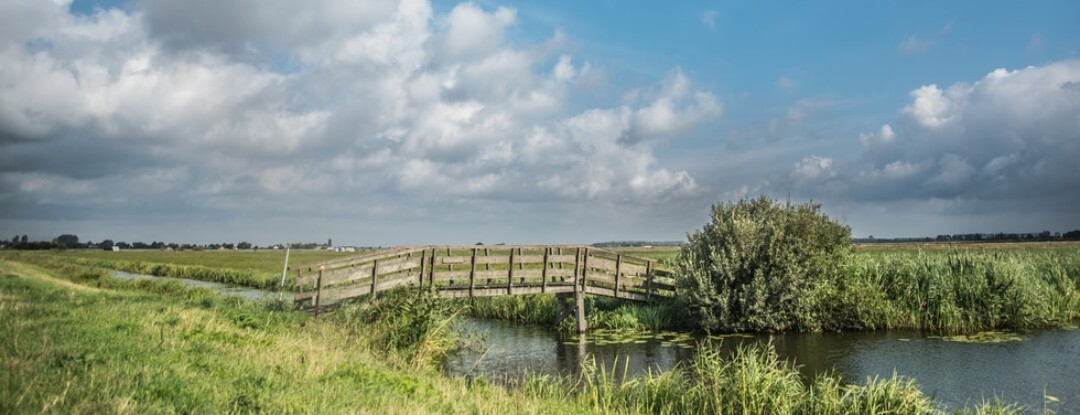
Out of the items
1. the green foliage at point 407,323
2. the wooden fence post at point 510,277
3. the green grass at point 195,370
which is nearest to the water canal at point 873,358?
the green foliage at point 407,323

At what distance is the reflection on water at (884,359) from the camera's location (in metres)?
13.2

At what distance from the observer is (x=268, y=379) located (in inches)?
336

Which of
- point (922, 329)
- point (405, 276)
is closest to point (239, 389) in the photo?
point (405, 276)

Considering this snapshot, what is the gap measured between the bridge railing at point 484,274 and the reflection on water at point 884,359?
206 cm

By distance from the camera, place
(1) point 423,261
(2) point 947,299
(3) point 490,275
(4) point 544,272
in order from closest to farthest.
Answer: (1) point 423,261, (2) point 947,299, (3) point 490,275, (4) point 544,272

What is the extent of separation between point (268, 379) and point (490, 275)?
1440 centimetres

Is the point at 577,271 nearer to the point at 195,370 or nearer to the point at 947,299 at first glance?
the point at 947,299

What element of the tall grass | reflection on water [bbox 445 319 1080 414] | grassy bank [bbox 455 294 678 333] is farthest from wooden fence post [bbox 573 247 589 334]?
the tall grass

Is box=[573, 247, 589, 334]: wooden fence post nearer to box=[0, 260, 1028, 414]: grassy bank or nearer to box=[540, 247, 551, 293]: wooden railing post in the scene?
box=[540, 247, 551, 293]: wooden railing post

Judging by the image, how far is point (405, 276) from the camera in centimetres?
2120

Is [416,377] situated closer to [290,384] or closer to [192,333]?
[290,384]

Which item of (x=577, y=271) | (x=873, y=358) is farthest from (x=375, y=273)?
(x=873, y=358)

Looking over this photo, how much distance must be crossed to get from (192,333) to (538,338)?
40.3ft

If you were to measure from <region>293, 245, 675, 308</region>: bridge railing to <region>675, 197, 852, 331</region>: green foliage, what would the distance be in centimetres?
273
